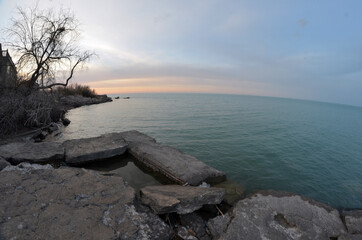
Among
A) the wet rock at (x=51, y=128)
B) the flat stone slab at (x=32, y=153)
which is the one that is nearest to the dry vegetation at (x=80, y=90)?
the wet rock at (x=51, y=128)

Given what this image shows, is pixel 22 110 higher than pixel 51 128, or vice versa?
pixel 22 110

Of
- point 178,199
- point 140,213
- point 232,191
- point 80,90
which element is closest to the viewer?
point 140,213

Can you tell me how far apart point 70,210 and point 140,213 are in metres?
1.39

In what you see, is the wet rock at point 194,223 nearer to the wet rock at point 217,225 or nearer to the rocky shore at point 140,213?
the rocky shore at point 140,213

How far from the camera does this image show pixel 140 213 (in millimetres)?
3652

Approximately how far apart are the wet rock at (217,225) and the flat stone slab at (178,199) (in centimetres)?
41

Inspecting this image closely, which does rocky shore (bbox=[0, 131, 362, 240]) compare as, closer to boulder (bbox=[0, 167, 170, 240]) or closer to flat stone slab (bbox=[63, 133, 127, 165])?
boulder (bbox=[0, 167, 170, 240])

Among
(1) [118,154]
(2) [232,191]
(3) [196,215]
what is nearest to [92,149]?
(1) [118,154]

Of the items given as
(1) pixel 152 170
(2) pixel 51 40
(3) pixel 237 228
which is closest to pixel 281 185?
(3) pixel 237 228

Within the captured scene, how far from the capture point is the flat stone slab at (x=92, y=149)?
21.8 feet

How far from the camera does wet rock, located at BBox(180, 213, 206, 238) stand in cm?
360

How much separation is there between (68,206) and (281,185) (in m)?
7.04

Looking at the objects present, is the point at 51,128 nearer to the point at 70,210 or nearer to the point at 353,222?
the point at 70,210

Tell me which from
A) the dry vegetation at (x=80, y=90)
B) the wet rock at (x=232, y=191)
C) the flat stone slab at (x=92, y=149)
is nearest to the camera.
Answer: the wet rock at (x=232, y=191)
